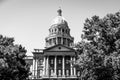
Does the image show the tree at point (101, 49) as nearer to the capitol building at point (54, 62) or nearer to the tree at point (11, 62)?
the tree at point (11, 62)

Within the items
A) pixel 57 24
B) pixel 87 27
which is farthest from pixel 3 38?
pixel 57 24

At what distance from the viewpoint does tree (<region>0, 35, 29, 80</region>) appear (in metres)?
25.5

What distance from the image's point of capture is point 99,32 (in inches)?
888

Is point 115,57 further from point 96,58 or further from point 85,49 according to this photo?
point 85,49

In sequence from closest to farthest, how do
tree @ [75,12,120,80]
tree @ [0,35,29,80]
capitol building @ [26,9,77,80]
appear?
tree @ [75,12,120,80], tree @ [0,35,29,80], capitol building @ [26,9,77,80]

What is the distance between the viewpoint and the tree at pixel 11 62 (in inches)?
1005

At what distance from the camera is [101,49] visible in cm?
2155

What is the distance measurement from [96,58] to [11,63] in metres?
14.0

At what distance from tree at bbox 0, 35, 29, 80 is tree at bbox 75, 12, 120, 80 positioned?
1059cm

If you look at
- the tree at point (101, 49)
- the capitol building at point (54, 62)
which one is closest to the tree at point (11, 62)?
the tree at point (101, 49)

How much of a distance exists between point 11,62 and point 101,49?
14454 mm

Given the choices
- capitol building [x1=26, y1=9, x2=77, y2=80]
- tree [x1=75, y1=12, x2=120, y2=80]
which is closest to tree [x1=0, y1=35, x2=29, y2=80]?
tree [x1=75, y1=12, x2=120, y2=80]

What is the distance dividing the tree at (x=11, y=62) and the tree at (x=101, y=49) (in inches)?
417

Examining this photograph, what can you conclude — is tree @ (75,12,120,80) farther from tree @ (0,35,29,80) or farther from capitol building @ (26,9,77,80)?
capitol building @ (26,9,77,80)
